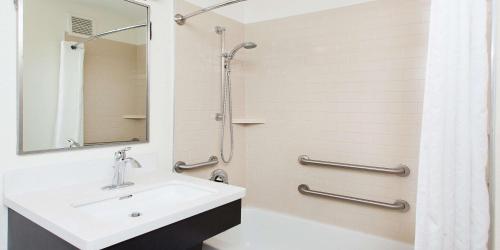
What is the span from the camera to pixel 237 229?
7.30 ft


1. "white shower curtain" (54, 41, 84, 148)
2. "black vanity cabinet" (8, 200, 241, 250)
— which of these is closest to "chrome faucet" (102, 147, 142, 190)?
"white shower curtain" (54, 41, 84, 148)

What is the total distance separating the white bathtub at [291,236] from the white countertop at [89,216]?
0.55 m

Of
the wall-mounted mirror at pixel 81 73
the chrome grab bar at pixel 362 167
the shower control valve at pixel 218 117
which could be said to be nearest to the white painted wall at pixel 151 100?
the wall-mounted mirror at pixel 81 73

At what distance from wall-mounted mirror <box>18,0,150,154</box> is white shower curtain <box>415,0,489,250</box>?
1.35 metres

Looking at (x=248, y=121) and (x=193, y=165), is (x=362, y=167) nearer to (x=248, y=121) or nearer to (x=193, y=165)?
(x=248, y=121)

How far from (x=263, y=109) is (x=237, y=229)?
92 cm

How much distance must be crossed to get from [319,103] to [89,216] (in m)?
1.58

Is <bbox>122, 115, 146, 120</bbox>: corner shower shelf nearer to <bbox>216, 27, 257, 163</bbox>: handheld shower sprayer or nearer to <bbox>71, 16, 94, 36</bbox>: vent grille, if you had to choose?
<bbox>71, 16, 94, 36</bbox>: vent grille

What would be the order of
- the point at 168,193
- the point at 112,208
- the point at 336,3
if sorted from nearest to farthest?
the point at 112,208 → the point at 168,193 → the point at 336,3

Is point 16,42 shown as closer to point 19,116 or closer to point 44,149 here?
point 19,116

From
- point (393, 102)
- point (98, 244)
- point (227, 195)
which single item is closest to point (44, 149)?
point (98, 244)

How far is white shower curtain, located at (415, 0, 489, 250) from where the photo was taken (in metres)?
1.03

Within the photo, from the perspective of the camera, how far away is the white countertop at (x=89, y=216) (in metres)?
0.86

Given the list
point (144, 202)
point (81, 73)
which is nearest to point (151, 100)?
point (81, 73)
